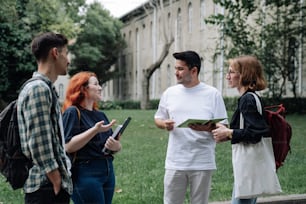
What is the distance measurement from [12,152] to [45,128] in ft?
0.53

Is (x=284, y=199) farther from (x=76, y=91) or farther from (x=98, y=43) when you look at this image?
(x=98, y=43)

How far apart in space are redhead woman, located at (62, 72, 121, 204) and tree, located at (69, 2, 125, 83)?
24619 mm

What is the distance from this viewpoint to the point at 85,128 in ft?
8.09

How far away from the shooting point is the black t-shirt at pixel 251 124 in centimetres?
253

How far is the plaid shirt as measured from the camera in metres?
1.83

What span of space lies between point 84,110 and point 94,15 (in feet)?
89.5

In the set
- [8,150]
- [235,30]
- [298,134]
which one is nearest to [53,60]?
[8,150]

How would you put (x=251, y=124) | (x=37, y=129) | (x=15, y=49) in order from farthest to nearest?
(x=15, y=49) → (x=251, y=124) → (x=37, y=129)

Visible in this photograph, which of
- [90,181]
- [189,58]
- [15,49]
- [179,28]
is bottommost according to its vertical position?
[90,181]

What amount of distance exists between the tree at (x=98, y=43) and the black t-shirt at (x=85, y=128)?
24.6m

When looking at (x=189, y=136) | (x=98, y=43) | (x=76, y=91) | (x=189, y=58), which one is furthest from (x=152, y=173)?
(x=98, y=43)

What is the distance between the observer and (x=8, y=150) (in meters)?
1.88

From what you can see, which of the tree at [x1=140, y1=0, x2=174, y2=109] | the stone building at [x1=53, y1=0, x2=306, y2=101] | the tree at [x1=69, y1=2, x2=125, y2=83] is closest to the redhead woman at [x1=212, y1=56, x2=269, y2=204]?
the stone building at [x1=53, y1=0, x2=306, y2=101]

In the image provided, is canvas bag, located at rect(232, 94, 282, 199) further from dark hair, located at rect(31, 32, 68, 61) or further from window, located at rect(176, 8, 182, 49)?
window, located at rect(176, 8, 182, 49)
